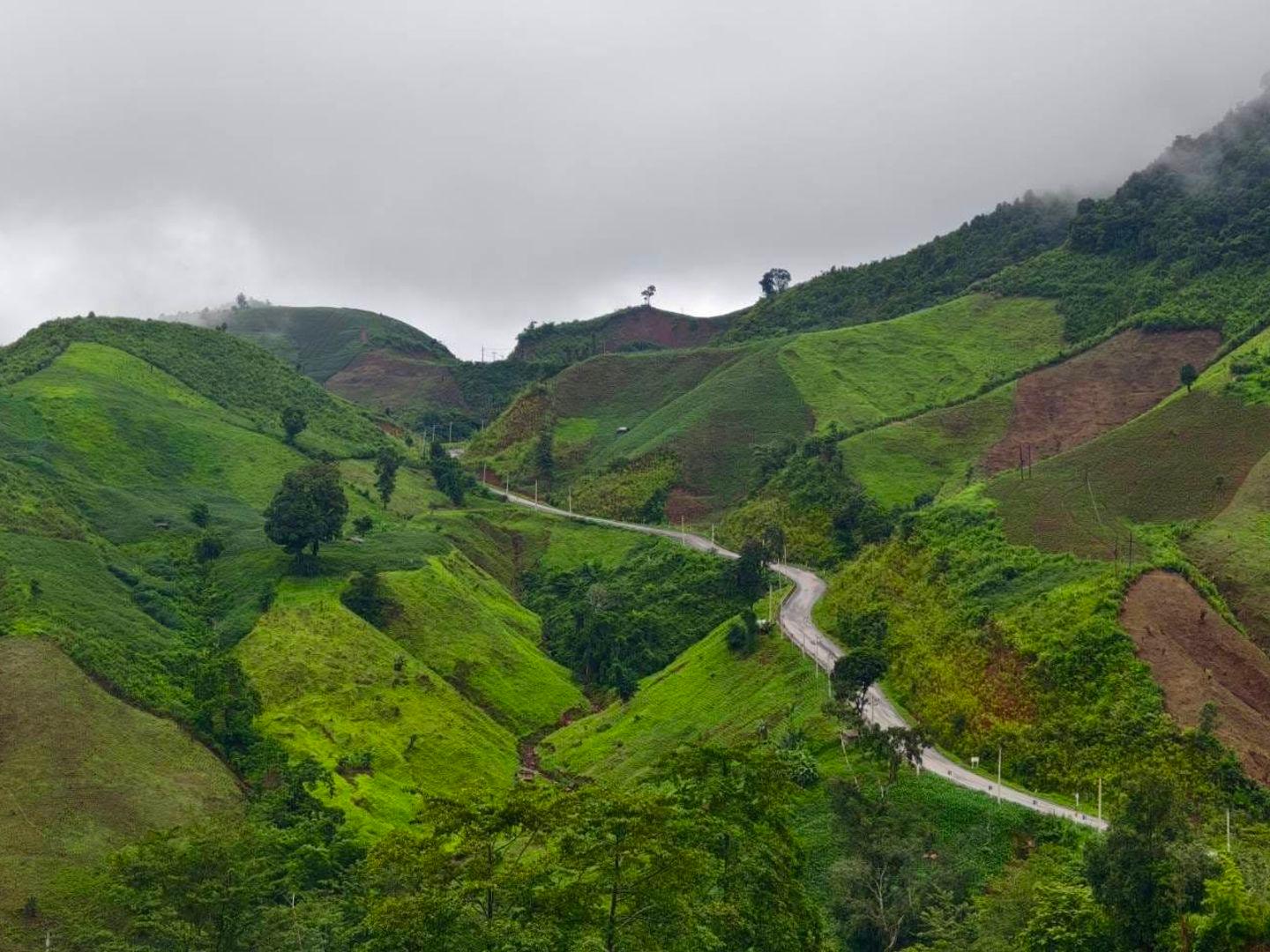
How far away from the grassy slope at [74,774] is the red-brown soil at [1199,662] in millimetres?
48888

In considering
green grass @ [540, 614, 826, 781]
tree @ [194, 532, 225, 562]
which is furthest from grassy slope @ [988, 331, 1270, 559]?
tree @ [194, 532, 225, 562]

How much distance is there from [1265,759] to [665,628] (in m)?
54.7

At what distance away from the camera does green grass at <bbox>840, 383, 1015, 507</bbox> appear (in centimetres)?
12181

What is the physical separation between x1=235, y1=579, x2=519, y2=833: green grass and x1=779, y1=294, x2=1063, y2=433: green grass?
70.1 m

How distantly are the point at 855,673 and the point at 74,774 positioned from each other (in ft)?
129

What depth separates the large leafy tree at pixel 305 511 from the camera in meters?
95.2

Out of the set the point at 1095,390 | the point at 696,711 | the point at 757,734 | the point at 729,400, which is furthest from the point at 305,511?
the point at 1095,390

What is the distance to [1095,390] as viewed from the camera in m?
134

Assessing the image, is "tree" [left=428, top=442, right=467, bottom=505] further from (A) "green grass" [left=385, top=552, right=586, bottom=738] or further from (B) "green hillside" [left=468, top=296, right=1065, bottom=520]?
(A) "green grass" [left=385, top=552, right=586, bottom=738]

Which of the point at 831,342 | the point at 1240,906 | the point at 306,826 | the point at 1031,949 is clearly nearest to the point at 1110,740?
the point at 1031,949

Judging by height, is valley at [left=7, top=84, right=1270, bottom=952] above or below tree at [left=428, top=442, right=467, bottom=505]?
below

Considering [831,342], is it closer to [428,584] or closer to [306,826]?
[428,584]

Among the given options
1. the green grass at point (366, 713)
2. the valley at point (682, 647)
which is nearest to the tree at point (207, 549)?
the valley at point (682, 647)

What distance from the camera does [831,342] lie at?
169625 millimetres
